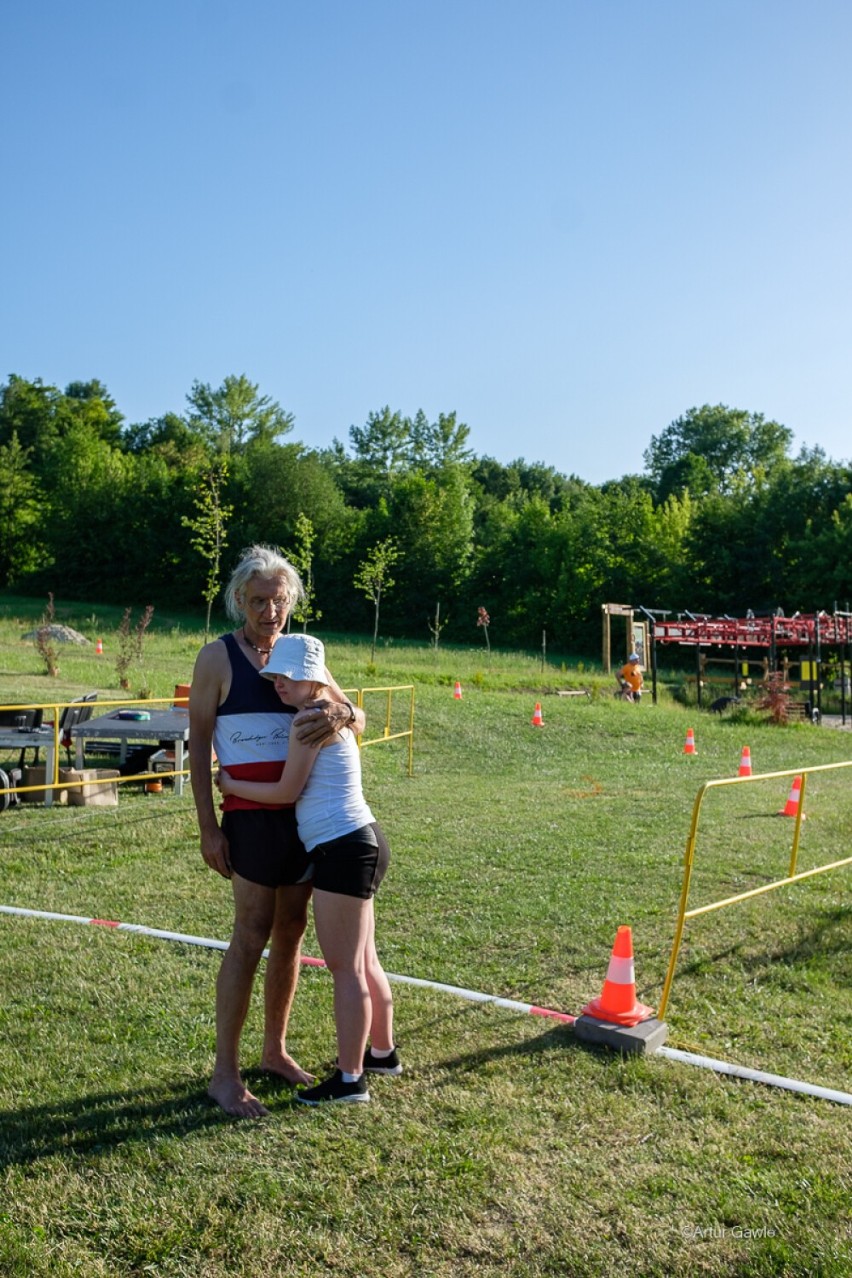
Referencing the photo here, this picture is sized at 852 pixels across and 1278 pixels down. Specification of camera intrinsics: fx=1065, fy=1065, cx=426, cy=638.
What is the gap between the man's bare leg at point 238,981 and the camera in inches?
146

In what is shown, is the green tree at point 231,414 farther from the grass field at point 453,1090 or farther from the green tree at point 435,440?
the grass field at point 453,1090

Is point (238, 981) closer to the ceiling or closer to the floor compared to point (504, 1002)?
closer to the ceiling

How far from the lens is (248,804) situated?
3.70m

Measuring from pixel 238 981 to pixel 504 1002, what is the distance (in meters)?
1.71

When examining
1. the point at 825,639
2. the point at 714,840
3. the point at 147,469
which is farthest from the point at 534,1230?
the point at 147,469

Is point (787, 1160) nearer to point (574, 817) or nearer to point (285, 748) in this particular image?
point (285, 748)

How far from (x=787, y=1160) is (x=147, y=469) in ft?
218

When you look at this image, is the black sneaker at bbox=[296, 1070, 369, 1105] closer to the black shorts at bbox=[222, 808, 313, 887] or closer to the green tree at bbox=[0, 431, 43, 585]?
the black shorts at bbox=[222, 808, 313, 887]

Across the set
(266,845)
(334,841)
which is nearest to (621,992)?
(334,841)

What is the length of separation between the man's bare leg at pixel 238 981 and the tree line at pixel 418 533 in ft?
145

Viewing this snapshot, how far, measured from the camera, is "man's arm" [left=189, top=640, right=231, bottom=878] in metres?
3.74

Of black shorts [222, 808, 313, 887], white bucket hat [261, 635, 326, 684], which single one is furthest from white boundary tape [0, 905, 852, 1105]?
white bucket hat [261, 635, 326, 684]

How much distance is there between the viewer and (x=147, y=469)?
2603 inches

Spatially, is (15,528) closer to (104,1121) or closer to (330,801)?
(104,1121)
